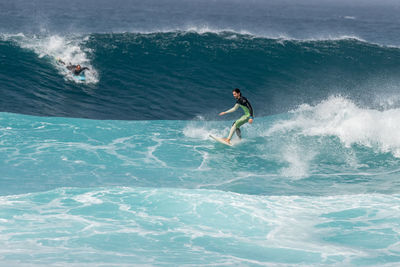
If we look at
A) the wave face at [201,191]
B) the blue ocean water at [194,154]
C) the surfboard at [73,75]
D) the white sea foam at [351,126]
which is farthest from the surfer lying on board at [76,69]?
the white sea foam at [351,126]

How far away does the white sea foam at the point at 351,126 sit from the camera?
16.2 meters

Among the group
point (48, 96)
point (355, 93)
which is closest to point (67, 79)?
point (48, 96)

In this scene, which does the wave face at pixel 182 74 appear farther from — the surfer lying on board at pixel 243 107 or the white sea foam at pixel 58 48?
the surfer lying on board at pixel 243 107

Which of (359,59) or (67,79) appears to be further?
(359,59)

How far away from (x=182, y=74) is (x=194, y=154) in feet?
39.1

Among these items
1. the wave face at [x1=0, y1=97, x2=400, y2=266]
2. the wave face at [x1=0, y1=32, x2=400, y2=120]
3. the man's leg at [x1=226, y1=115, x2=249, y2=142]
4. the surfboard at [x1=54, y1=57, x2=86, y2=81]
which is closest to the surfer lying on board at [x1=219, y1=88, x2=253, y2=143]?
the man's leg at [x1=226, y1=115, x2=249, y2=142]

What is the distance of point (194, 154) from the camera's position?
15.5m

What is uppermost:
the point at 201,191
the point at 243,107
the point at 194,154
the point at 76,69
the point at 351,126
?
the point at 76,69

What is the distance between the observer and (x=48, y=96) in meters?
22.3

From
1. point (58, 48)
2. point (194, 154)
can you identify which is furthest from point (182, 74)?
point (194, 154)

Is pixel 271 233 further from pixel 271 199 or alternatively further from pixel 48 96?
pixel 48 96

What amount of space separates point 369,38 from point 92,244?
6590cm

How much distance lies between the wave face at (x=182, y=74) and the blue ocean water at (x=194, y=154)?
4.5 inches

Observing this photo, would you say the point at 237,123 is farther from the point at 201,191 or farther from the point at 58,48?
the point at 58,48
